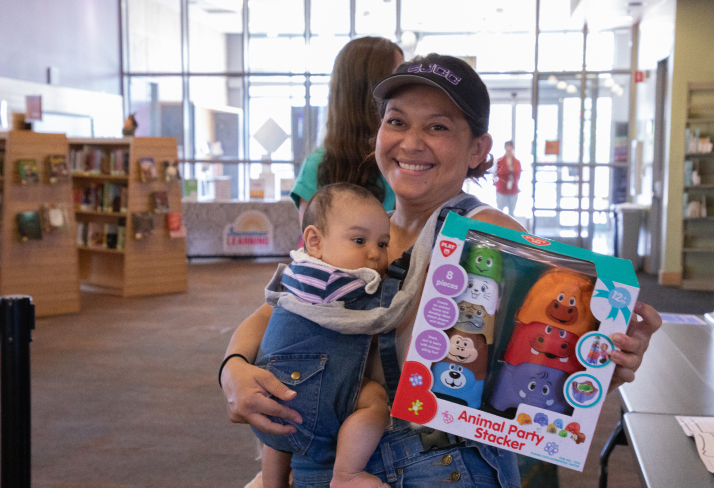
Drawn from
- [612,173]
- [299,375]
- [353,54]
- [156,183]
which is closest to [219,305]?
[156,183]

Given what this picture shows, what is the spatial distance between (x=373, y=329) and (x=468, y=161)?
448mm

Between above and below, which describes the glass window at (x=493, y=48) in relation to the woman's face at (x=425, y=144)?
above

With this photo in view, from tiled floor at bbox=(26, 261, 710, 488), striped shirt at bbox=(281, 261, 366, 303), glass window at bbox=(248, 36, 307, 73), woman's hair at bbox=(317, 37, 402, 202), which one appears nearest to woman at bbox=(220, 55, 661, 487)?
striped shirt at bbox=(281, 261, 366, 303)

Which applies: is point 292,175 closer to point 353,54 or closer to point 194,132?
point 194,132

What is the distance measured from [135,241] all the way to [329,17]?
283 inches

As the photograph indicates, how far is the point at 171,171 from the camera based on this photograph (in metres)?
7.14

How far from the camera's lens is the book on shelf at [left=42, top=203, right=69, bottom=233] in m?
6.09

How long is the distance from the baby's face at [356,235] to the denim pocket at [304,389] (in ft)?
0.72

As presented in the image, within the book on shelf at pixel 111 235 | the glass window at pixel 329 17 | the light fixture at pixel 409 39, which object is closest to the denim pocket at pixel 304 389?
the book on shelf at pixel 111 235

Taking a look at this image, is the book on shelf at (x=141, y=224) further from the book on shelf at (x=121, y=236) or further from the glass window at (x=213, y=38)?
the glass window at (x=213, y=38)

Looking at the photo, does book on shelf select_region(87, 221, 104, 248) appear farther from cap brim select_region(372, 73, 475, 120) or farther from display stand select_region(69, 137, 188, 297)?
cap brim select_region(372, 73, 475, 120)

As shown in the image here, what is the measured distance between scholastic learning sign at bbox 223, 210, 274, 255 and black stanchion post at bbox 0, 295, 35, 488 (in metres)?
8.22

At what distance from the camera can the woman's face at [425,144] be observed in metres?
1.38

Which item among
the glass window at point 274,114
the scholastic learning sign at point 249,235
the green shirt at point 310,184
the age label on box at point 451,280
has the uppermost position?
the glass window at point 274,114
